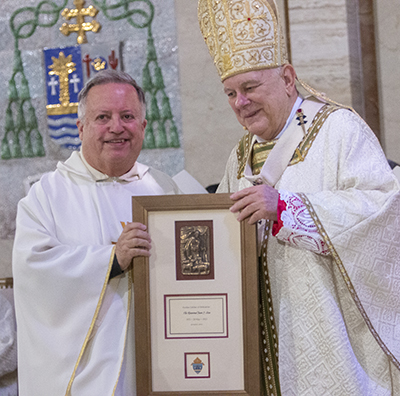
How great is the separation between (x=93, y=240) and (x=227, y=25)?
4.29 feet

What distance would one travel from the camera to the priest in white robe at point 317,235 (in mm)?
2449

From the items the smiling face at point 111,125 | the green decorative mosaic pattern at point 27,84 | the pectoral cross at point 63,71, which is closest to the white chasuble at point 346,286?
the smiling face at point 111,125

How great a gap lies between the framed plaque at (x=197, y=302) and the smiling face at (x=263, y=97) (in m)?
0.60

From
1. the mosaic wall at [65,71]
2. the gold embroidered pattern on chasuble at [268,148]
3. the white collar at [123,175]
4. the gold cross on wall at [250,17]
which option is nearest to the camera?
the gold embroidered pattern on chasuble at [268,148]

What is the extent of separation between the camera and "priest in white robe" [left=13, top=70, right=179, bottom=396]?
2613mm

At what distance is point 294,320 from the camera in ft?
8.46

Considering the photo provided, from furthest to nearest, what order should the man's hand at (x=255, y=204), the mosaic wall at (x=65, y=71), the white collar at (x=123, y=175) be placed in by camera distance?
the mosaic wall at (x=65, y=71) < the white collar at (x=123, y=175) < the man's hand at (x=255, y=204)

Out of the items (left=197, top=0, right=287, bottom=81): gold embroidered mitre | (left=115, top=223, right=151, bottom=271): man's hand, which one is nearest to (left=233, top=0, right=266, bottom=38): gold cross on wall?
(left=197, top=0, right=287, bottom=81): gold embroidered mitre

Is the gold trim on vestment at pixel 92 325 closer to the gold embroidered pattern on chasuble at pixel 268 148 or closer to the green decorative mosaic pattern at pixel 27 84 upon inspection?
the gold embroidered pattern on chasuble at pixel 268 148

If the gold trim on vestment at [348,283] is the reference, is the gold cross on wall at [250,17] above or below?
above

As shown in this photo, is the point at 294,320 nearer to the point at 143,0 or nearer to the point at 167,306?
the point at 167,306

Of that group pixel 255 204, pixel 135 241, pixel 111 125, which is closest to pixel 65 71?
pixel 111 125

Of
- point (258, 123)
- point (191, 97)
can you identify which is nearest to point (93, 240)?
point (258, 123)

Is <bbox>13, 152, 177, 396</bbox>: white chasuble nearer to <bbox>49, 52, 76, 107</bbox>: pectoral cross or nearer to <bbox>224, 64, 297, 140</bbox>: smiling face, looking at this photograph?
<bbox>224, 64, 297, 140</bbox>: smiling face
